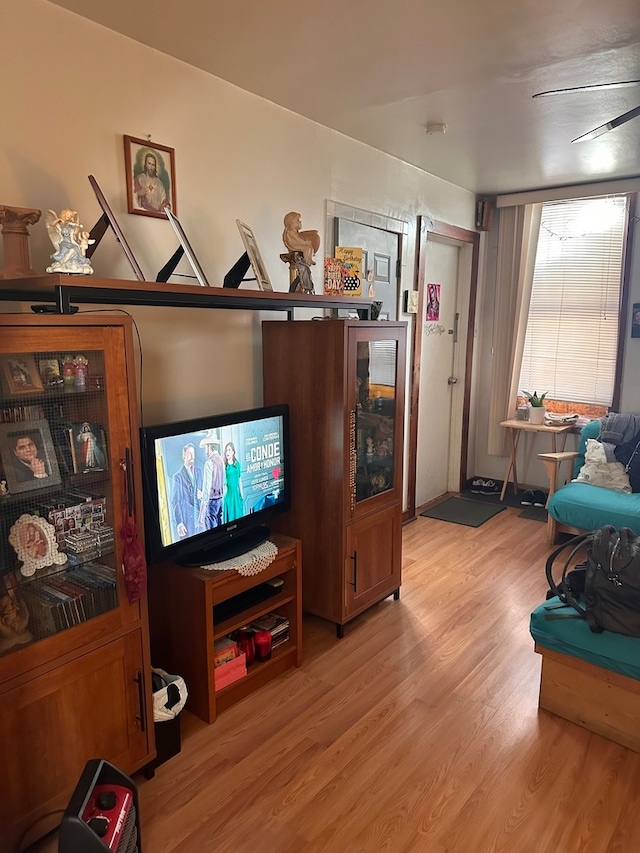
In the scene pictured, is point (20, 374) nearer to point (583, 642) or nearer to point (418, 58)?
point (418, 58)

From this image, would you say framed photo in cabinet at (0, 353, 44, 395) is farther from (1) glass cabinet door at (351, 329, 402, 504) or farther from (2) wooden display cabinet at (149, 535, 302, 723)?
(1) glass cabinet door at (351, 329, 402, 504)

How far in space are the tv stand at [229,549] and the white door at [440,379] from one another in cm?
221

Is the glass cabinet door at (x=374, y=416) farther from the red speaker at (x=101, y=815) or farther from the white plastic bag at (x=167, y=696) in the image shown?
the red speaker at (x=101, y=815)

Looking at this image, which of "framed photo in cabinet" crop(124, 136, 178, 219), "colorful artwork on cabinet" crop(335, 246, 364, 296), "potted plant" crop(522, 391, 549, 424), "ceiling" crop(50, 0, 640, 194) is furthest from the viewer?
"potted plant" crop(522, 391, 549, 424)

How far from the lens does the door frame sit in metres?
A: 4.17

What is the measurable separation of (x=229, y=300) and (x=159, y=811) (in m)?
1.68

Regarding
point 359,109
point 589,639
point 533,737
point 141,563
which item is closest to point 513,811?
point 533,737

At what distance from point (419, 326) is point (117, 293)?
9.23ft

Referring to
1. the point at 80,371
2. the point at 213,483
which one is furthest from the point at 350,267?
the point at 80,371

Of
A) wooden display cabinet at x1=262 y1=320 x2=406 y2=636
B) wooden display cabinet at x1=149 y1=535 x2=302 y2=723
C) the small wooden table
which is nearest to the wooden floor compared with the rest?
wooden display cabinet at x1=149 y1=535 x2=302 y2=723

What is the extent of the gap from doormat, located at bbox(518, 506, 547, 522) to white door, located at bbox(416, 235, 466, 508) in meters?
0.64

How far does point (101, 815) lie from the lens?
148 centimetres

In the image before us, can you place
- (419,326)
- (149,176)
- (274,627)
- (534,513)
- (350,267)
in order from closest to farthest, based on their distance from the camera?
(149,176)
(274,627)
(350,267)
(419,326)
(534,513)

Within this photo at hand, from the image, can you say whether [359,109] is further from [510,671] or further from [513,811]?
[513,811]
